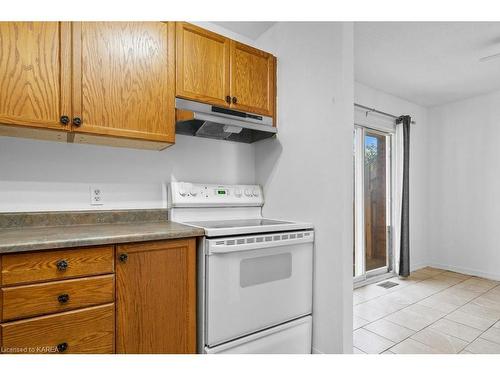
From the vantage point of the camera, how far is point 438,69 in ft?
9.99

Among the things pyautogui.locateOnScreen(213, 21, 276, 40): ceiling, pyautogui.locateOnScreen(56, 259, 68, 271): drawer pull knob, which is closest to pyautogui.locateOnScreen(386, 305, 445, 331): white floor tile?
pyautogui.locateOnScreen(56, 259, 68, 271): drawer pull knob

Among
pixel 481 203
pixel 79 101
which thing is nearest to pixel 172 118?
pixel 79 101

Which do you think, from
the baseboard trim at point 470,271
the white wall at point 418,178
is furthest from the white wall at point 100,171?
the baseboard trim at point 470,271

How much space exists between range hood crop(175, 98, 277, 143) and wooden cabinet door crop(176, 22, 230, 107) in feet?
0.23

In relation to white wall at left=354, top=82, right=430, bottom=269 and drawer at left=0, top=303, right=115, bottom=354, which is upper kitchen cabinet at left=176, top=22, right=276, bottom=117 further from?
white wall at left=354, top=82, right=430, bottom=269

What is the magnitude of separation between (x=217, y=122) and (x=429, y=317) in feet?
8.11

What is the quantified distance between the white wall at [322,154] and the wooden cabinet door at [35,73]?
1361 millimetres

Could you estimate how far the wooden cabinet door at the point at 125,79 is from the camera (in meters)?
1.49

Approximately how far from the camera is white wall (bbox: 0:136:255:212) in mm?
1585

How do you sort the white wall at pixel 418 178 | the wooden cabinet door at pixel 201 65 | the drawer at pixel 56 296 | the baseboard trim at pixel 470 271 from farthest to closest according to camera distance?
the white wall at pixel 418 178 < the baseboard trim at pixel 470 271 < the wooden cabinet door at pixel 201 65 < the drawer at pixel 56 296

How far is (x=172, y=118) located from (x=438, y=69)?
290 centimetres

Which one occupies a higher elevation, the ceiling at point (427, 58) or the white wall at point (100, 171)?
the ceiling at point (427, 58)

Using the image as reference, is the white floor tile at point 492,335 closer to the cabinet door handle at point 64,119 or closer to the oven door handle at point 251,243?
the oven door handle at point 251,243

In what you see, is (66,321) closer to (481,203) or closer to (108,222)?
(108,222)
